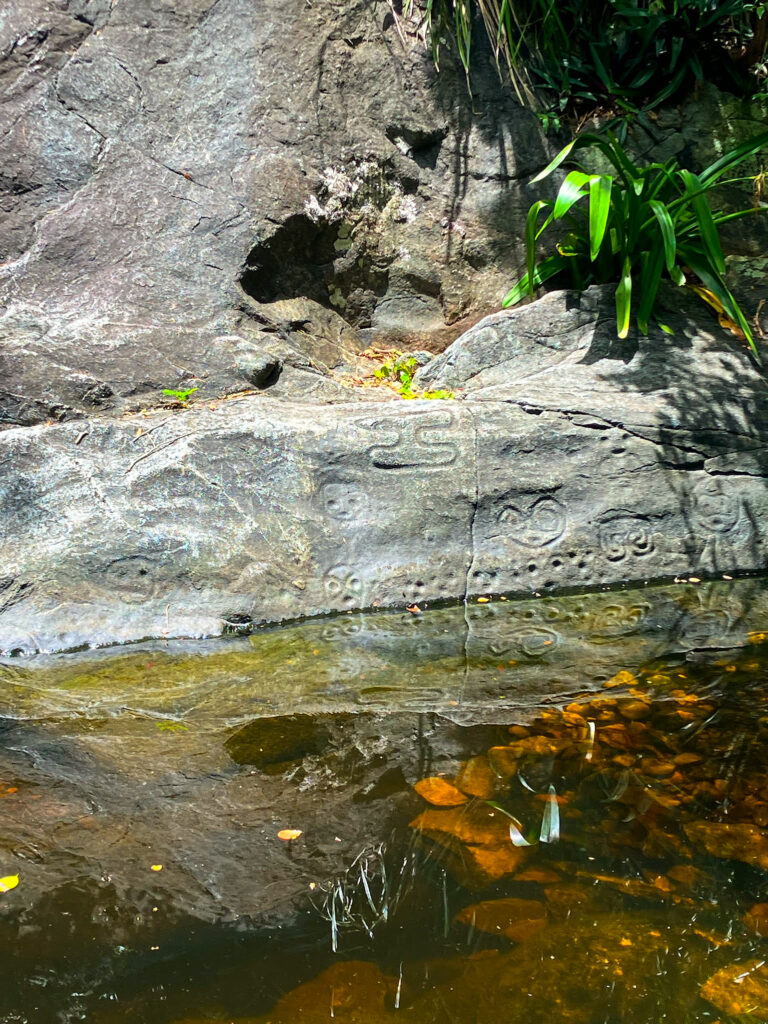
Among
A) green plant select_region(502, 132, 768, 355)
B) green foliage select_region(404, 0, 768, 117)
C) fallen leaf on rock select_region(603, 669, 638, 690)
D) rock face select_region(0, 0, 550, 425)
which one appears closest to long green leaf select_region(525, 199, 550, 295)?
green plant select_region(502, 132, 768, 355)

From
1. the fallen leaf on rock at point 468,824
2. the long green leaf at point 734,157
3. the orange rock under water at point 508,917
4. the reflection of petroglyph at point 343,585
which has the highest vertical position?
the long green leaf at point 734,157

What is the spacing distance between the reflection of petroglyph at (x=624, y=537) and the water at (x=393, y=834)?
67cm

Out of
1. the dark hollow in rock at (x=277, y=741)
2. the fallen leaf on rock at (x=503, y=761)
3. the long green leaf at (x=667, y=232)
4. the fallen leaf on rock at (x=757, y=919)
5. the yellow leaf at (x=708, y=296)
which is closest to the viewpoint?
the fallen leaf on rock at (x=757, y=919)

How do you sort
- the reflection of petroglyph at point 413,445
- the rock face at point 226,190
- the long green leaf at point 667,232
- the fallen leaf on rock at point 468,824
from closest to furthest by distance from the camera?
the fallen leaf on rock at point 468,824 → the reflection of petroglyph at point 413,445 → the long green leaf at point 667,232 → the rock face at point 226,190

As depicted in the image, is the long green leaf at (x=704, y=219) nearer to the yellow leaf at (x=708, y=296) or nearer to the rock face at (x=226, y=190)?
the yellow leaf at (x=708, y=296)

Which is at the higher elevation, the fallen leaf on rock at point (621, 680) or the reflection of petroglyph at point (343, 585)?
the fallen leaf on rock at point (621, 680)

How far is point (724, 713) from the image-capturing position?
2.28 m

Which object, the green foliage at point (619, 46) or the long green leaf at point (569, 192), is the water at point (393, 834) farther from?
the green foliage at point (619, 46)

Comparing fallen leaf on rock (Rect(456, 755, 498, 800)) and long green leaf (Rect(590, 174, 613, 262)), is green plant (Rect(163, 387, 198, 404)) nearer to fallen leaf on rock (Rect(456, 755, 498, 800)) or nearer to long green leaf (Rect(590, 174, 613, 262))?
long green leaf (Rect(590, 174, 613, 262))

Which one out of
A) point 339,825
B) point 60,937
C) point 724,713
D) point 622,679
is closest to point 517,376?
point 622,679

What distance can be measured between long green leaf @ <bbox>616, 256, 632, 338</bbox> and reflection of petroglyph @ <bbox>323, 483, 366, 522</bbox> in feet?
4.75

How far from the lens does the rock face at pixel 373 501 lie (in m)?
3.25

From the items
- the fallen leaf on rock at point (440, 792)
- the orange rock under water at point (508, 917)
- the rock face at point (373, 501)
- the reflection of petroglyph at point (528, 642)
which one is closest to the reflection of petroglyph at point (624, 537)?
the rock face at point (373, 501)

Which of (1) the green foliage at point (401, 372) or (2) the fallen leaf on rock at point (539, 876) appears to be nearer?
(2) the fallen leaf on rock at point (539, 876)
